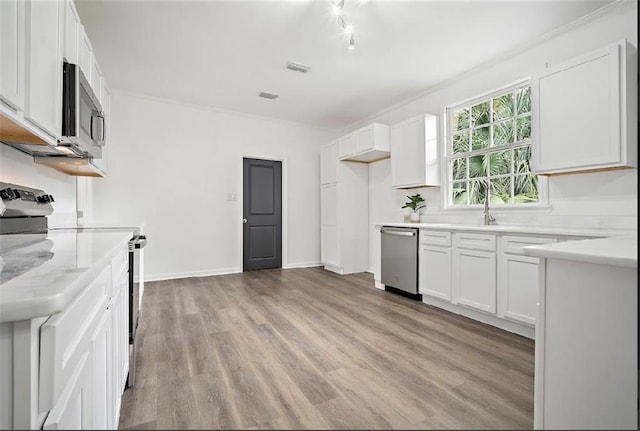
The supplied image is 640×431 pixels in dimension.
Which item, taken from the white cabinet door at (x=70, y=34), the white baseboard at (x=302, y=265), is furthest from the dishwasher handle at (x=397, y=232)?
the white cabinet door at (x=70, y=34)

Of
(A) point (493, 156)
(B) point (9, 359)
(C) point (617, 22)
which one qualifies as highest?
(C) point (617, 22)

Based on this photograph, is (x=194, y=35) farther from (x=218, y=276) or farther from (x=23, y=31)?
(x=218, y=276)

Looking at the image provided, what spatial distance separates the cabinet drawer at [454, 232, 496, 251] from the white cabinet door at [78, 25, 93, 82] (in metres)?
3.30

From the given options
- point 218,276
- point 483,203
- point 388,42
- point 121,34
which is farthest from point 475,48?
point 218,276

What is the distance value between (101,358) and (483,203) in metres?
3.58

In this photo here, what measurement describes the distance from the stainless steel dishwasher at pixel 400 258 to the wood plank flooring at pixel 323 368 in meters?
0.28

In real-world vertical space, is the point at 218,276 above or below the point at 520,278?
below

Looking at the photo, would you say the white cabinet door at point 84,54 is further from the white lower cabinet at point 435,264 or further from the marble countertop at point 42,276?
the white lower cabinet at point 435,264

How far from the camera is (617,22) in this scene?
2447 mm

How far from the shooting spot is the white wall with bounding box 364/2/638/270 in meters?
2.37

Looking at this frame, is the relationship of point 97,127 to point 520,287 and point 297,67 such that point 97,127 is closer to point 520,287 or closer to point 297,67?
point 297,67

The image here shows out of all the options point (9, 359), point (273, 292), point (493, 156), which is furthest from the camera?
point (273, 292)

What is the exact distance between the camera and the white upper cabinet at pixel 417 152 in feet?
12.5

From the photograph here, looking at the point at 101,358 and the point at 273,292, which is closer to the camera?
the point at 101,358
